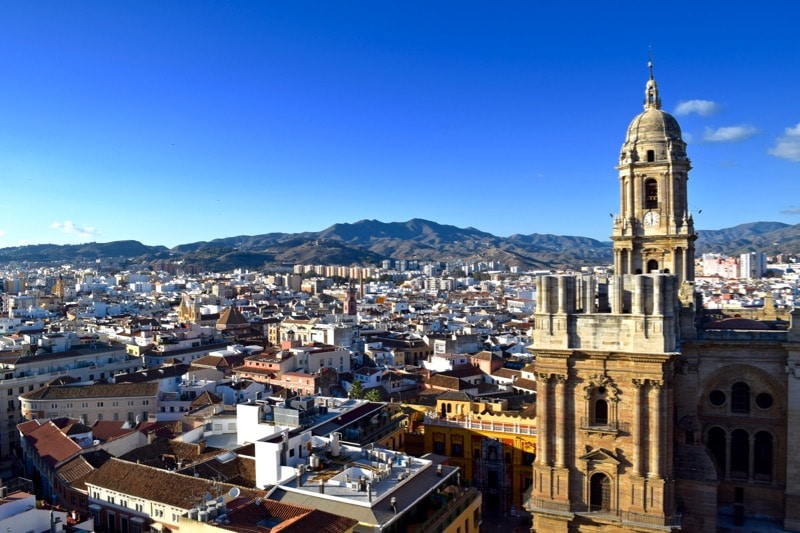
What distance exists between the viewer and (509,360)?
77.2 meters

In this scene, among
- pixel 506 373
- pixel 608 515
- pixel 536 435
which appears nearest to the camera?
pixel 608 515

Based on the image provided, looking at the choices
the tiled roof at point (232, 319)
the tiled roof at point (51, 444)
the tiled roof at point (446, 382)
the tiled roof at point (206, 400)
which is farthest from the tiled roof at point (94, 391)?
the tiled roof at point (232, 319)

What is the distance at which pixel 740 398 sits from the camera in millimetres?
29281

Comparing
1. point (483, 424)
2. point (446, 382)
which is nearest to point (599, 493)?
point (483, 424)

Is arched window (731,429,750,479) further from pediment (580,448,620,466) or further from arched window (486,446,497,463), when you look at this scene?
arched window (486,446,497,463)

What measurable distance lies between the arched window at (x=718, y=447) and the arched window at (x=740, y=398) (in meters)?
1.22

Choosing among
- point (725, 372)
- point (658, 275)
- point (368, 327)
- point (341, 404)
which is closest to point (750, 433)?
point (725, 372)

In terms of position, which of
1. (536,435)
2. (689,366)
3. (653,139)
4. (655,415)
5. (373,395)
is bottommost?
(373,395)

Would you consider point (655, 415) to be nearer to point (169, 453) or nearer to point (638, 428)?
point (638, 428)

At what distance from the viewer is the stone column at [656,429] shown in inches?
986

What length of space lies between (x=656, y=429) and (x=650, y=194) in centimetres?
1512

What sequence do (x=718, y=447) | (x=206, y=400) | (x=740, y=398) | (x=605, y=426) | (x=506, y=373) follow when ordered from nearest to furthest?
(x=605, y=426) < (x=740, y=398) < (x=718, y=447) < (x=206, y=400) < (x=506, y=373)

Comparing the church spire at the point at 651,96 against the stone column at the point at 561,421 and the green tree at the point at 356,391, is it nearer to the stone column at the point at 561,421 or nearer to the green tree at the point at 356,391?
the stone column at the point at 561,421

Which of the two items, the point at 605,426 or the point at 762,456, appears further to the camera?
the point at 762,456
